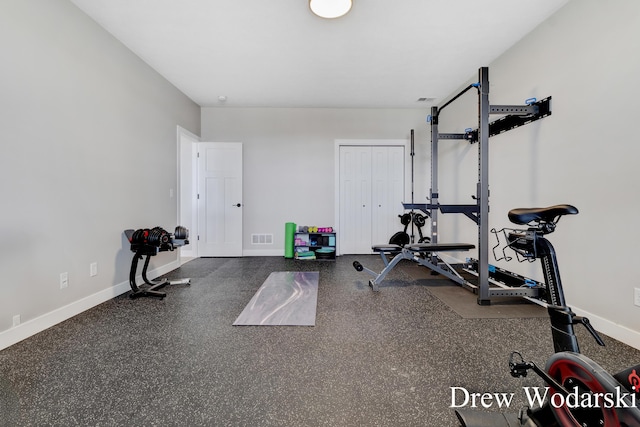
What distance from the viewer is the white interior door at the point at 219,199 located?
179 inches

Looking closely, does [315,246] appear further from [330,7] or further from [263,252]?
[330,7]

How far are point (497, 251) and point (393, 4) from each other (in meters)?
2.85

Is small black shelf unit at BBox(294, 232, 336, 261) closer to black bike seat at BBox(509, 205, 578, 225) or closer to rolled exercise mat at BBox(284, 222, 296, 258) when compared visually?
rolled exercise mat at BBox(284, 222, 296, 258)

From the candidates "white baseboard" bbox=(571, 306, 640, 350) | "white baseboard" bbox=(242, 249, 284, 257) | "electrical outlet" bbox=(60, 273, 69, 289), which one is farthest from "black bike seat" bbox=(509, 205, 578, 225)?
"white baseboard" bbox=(242, 249, 284, 257)

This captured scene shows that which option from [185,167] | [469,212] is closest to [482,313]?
[469,212]

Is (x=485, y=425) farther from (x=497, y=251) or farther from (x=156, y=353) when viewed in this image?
(x=497, y=251)

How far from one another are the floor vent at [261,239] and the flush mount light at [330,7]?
3442 millimetres

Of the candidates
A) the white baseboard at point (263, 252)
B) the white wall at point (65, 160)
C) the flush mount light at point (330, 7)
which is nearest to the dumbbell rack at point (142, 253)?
the white wall at point (65, 160)

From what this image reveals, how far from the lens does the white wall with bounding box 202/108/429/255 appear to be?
4621mm

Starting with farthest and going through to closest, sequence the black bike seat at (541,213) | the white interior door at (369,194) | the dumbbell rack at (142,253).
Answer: the white interior door at (369,194), the dumbbell rack at (142,253), the black bike seat at (541,213)

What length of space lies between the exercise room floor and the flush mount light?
2.63m

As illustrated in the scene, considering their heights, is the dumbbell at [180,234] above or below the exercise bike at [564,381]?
above

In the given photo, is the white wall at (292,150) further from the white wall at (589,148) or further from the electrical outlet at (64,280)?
the electrical outlet at (64,280)

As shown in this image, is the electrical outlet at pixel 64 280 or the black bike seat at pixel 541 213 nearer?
the black bike seat at pixel 541 213
